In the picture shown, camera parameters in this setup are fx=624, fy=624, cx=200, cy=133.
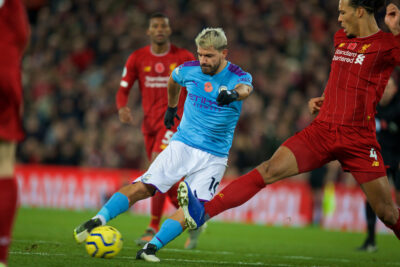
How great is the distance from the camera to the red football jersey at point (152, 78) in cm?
869

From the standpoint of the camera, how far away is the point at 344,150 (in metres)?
6.06

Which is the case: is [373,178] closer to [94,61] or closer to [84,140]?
[84,140]

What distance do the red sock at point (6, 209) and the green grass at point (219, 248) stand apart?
1.62m

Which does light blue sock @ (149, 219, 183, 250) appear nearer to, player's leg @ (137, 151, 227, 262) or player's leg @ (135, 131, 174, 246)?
player's leg @ (137, 151, 227, 262)

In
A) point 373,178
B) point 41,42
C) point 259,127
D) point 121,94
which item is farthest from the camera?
point 41,42

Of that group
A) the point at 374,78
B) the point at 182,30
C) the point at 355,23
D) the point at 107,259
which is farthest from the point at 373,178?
the point at 182,30

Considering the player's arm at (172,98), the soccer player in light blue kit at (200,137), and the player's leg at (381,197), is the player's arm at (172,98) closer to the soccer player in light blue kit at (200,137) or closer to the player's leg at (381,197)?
the soccer player in light blue kit at (200,137)

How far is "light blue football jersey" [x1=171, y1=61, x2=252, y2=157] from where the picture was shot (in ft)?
21.3

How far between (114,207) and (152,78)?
286cm

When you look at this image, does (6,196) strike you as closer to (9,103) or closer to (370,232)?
(9,103)

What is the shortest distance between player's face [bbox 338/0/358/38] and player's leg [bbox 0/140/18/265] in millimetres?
3544

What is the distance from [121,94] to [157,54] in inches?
30.3

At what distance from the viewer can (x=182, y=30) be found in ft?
65.9

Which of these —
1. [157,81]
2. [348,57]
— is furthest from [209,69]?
[157,81]
